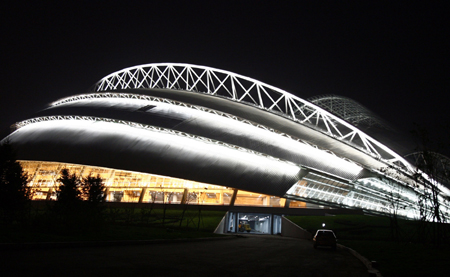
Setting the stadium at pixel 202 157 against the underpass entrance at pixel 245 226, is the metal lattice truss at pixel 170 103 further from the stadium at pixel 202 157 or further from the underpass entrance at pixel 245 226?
the underpass entrance at pixel 245 226

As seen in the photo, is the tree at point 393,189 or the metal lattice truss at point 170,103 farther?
the metal lattice truss at point 170,103

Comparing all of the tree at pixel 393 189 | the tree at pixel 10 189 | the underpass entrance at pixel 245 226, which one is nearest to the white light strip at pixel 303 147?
the tree at pixel 393 189

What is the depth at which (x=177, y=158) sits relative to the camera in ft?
129

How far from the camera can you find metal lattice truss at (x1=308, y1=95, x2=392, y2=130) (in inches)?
2346

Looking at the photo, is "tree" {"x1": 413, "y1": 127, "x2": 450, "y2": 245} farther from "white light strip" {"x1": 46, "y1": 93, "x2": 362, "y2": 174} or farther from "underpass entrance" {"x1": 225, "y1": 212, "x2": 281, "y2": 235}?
"underpass entrance" {"x1": 225, "y1": 212, "x2": 281, "y2": 235}

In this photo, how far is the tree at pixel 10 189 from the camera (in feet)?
63.7

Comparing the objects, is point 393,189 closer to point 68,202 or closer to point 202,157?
point 202,157

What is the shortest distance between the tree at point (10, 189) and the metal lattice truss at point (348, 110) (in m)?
49.6

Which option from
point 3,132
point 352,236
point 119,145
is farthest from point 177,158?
point 3,132

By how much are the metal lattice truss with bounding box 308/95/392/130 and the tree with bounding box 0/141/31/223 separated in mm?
49636

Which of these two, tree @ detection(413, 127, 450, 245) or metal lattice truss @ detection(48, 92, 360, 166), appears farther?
metal lattice truss @ detection(48, 92, 360, 166)

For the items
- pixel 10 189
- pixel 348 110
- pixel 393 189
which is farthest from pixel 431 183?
pixel 348 110

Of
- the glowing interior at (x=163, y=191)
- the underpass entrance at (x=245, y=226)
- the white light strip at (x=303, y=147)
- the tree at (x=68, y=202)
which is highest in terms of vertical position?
the white light strip at (x=303, y=147)

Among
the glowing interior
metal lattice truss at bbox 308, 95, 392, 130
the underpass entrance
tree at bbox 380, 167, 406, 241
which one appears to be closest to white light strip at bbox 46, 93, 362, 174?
tree at bbox 380, 167, 406, 241
